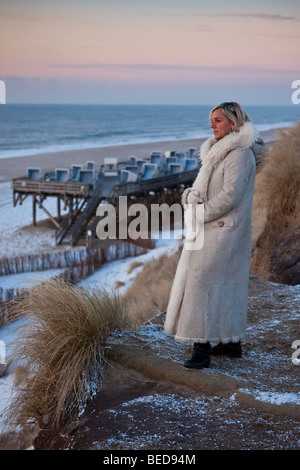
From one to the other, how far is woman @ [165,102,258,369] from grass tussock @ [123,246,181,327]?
10.7ft

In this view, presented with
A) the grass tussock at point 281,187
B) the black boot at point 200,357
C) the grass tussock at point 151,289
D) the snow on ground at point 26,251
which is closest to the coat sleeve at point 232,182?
the black boot at point 200,357

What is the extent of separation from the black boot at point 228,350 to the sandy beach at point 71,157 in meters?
26.8

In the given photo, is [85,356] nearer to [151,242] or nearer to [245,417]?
[245,417]

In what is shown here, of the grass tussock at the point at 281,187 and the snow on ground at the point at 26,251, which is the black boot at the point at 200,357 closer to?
the snow on ground at the point at 26,251

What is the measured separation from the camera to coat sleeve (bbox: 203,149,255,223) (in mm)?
3430

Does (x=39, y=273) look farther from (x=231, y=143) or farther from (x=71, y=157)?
(x=71, y=157)

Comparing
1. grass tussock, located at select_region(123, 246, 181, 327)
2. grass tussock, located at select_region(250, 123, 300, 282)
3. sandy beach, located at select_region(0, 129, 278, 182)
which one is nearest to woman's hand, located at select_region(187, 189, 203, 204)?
grass tussock, located at select_region(123, 246, 181, 327)

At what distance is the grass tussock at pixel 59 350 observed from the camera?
336 cm

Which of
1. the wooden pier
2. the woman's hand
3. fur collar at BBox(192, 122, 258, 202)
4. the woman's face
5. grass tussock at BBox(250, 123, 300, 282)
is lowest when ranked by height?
the wooden pier

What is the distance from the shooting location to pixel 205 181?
11.7 feet

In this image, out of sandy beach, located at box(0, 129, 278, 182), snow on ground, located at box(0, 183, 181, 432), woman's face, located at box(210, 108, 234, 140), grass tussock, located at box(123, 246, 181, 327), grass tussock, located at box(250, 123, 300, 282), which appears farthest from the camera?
sandy beach, located at box(0, 129, 278, 182)

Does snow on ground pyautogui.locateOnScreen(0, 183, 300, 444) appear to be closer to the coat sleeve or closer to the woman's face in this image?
the coat sleeve
